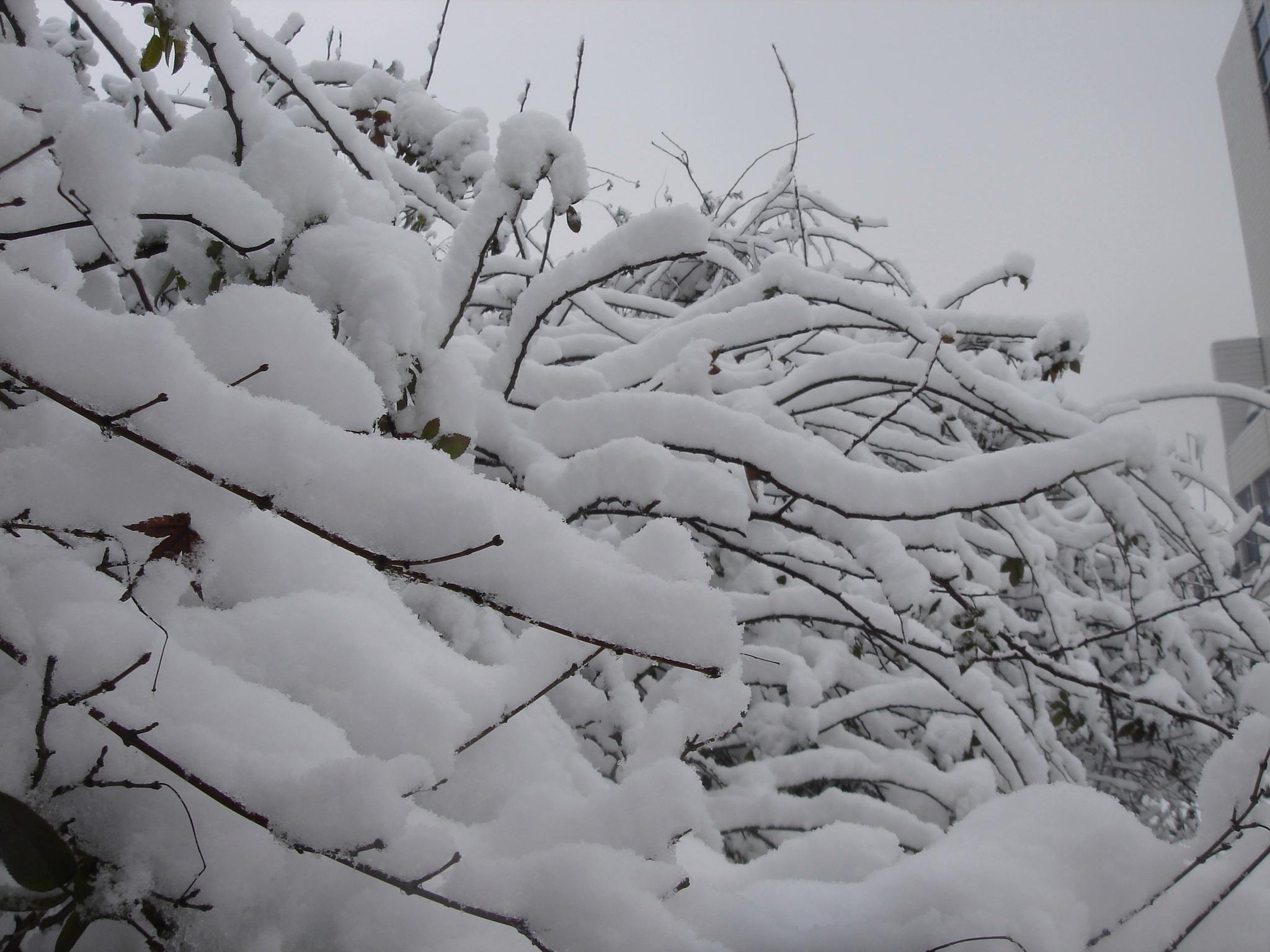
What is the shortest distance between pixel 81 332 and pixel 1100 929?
1.05 m

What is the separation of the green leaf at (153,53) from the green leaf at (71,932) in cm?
104

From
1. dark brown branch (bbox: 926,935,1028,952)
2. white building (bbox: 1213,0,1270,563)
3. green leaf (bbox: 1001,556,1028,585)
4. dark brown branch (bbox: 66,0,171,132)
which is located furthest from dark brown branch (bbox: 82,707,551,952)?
white building (bbox: 1213,0,1270,563)

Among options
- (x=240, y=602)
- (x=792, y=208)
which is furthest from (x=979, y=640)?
(x=792, y=208)

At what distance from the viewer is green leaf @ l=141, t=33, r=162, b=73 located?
98cm

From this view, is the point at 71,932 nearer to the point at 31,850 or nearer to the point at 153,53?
the point at 31,850

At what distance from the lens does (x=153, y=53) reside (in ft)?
3.24

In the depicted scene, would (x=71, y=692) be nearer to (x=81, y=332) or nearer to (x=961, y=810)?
(x=81, y=332)

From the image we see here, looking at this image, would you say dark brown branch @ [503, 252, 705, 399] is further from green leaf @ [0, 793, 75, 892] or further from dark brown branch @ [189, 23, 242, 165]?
green leaf @ [0, 793, 75, 892]

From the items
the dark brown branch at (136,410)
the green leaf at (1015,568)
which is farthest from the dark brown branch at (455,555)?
the green leaf at (1015,568)

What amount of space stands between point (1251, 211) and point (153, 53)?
53.8 m

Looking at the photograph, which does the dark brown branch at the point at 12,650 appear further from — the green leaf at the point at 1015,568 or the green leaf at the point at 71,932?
the green leaf at the point at 1015,568

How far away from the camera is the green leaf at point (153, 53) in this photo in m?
0.98

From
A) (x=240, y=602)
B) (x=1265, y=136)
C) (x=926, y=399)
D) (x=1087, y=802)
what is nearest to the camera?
(x=240, y=602)

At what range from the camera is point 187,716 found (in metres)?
0.56
